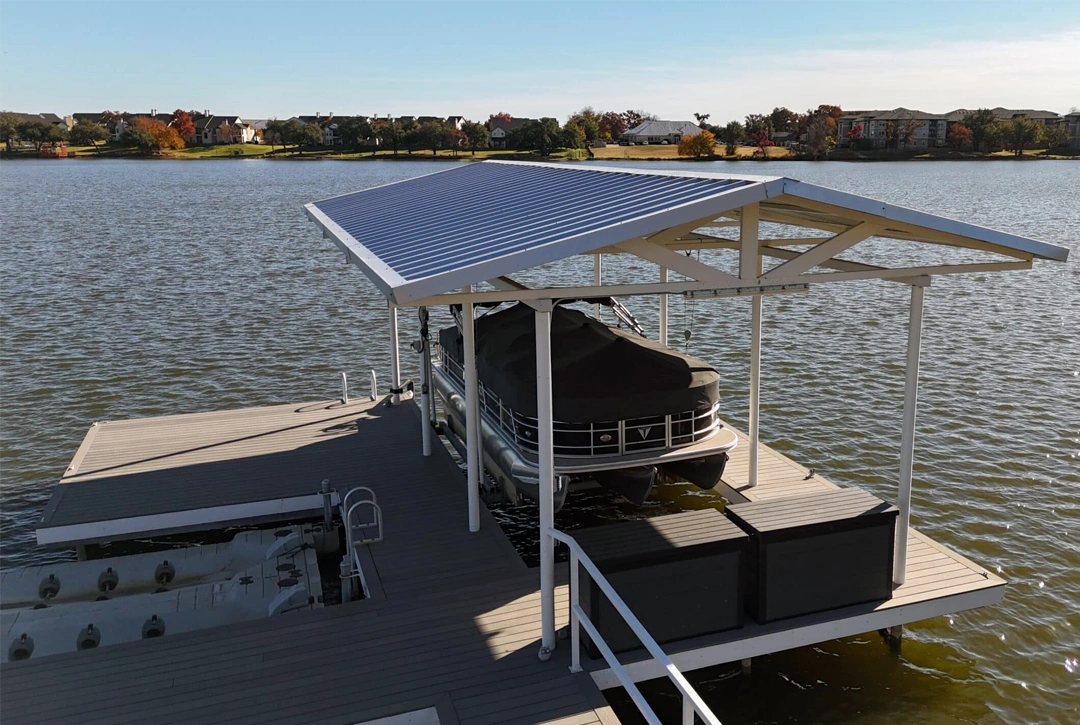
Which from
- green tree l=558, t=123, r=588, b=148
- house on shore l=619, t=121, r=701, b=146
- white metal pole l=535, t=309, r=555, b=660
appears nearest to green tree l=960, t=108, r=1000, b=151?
house on shore l=619, t=121, r=701, b=146

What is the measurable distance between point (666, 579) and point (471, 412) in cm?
331

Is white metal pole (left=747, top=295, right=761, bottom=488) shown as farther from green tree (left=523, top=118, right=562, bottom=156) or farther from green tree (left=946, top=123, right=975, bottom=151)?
green tree (left=946, top=123, right=975, bottom=151)

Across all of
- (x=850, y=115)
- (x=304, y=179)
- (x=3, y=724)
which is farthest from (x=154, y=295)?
(x=850, y=115)

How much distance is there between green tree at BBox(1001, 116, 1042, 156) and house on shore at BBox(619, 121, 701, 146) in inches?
1903

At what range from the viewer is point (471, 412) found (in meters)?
9.91

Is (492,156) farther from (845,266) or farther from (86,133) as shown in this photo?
(845,266)

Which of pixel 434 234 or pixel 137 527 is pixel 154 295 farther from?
pixel 434 234

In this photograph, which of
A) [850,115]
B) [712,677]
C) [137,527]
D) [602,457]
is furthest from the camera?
[850,115]

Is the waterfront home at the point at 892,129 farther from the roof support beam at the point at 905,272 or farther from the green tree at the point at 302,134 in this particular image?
the roof support beam at the point at 905,272

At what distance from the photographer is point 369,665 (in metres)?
7.43

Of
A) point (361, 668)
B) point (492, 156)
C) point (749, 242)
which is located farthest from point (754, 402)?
point (492, 156)

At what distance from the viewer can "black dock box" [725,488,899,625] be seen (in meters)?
7.84

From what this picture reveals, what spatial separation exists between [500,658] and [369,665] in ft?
3.61

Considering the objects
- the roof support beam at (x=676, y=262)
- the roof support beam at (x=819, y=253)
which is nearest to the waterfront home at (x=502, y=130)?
the roof support beam at (x=819, y=253)
